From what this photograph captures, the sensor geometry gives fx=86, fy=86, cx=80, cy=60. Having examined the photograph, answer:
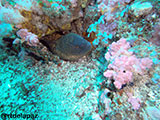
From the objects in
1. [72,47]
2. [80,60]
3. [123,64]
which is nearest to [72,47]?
[72,47]

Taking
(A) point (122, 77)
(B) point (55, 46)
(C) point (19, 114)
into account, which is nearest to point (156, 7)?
(A) point (122, 77)

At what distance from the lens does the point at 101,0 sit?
2.53 metres

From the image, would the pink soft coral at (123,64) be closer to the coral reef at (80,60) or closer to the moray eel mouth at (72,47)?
the coral reef at (80,60)

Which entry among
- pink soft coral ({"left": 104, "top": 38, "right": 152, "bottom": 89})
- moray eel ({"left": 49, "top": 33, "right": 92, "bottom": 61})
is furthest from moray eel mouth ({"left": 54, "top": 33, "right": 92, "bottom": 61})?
pink soft coral ({"left": 104, "top": 38, "right": 152, "bottom": 89})

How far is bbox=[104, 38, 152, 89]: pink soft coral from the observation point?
4.84 ft

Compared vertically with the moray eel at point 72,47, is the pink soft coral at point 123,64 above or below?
below

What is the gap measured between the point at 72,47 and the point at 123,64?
145 centimetres

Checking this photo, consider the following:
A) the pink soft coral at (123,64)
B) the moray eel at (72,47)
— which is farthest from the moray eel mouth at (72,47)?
the pink soft coral at (123,64)

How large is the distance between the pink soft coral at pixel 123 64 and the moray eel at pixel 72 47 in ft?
3.15

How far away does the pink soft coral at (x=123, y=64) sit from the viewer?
1474mm

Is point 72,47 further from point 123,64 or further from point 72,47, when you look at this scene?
point 123,64

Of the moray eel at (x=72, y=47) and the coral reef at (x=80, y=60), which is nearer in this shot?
the coral reef at (x=80, y=60)

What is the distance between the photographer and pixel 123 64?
157 cm

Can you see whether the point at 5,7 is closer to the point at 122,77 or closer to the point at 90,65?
the point at 90,65
